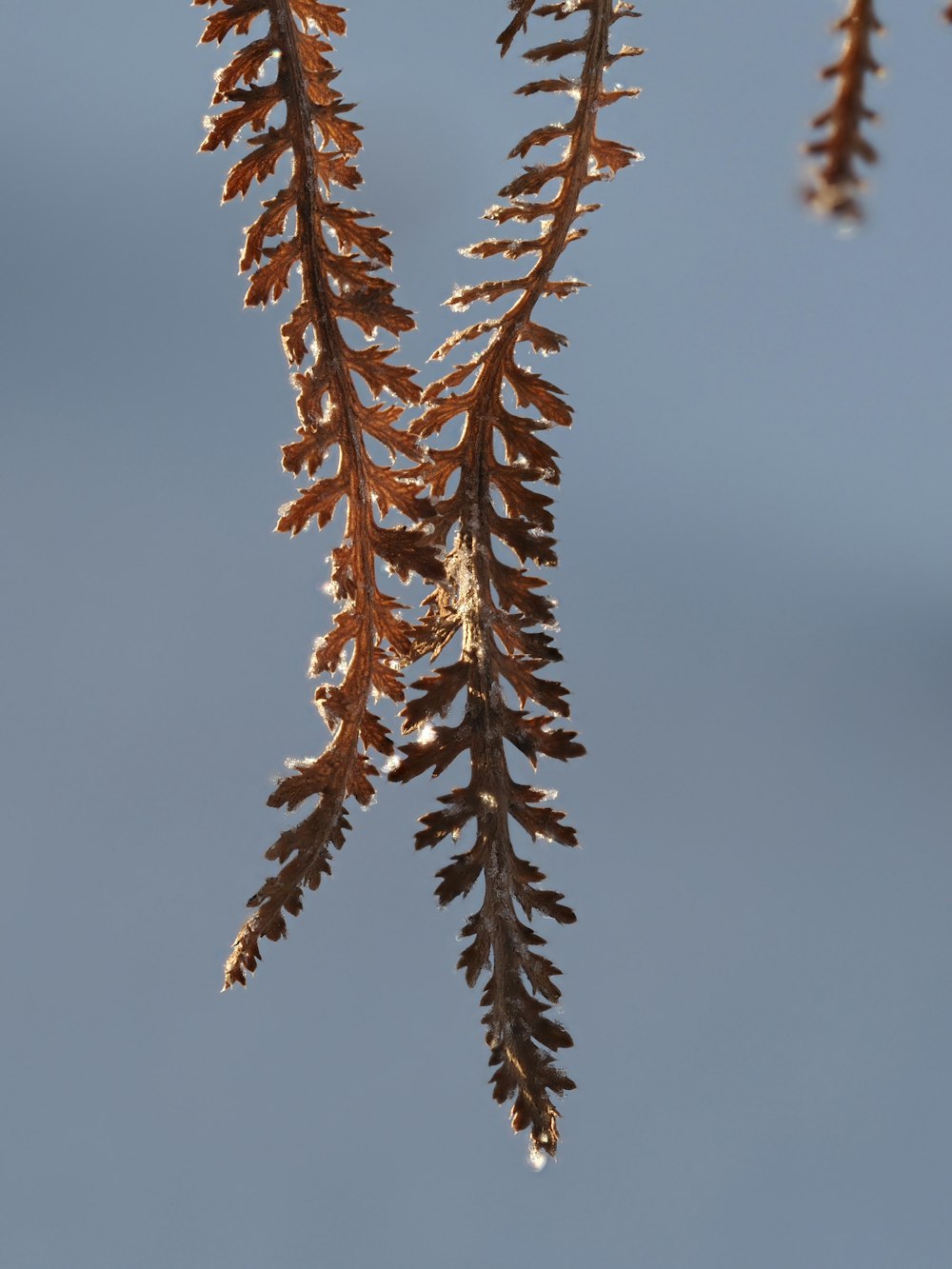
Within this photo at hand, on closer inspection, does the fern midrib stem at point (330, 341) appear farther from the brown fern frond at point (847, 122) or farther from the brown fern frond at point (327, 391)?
the brown fern frond at point (847, 122)

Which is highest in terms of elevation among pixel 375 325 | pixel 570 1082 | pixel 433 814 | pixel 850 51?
pixel 375 325

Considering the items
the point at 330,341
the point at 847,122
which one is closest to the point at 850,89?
the point at 847,122

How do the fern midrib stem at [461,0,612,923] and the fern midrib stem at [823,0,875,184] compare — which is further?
the fern midrib stem at [461,0,612,923]

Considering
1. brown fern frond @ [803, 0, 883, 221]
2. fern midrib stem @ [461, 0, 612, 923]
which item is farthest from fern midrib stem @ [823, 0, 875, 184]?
fern midrib stem @ [461, 0, 612, 923]

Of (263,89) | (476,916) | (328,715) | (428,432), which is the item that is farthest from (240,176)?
(476,916)

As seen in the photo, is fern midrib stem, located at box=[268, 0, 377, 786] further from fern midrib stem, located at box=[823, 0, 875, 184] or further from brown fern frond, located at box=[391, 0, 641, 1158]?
fern midrib stem, located at box=[823, 0, 875, 184]

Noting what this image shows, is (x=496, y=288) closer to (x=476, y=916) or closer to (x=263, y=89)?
(x=263, y=89)
